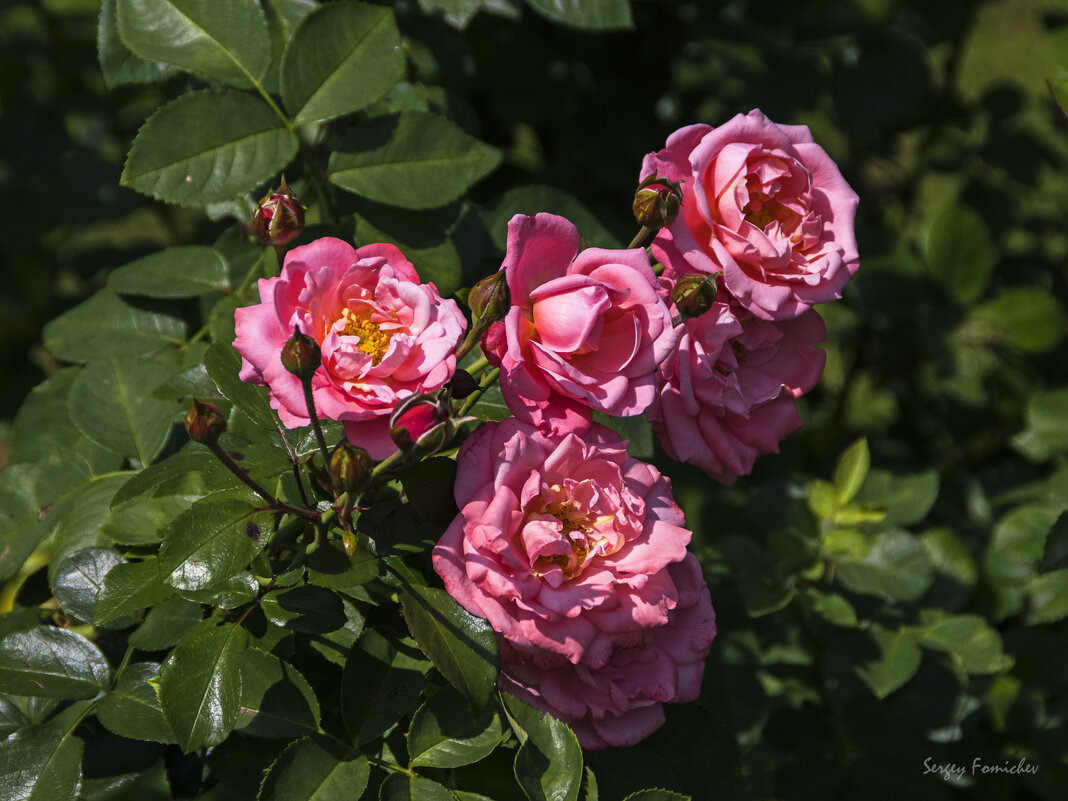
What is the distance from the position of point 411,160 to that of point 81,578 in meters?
0.65

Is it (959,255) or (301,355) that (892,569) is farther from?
(301,355)

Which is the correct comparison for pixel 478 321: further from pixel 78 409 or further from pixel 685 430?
pixel 78 409

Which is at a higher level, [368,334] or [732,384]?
[368,334]

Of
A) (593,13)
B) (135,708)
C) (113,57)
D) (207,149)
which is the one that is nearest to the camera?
(135,708)

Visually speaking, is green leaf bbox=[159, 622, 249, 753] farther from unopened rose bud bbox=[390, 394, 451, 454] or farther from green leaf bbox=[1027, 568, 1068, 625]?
green leaf bbox=[1027, 568, 1068, 625]

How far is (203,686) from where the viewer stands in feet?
2.96

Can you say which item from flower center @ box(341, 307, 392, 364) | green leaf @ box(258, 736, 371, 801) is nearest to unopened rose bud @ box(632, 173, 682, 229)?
flower center @ box(341, 307, 392, 364)

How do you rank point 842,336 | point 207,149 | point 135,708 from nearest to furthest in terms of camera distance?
point 135,708
point 207,149
point 842,336

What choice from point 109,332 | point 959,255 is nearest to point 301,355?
point 109,332

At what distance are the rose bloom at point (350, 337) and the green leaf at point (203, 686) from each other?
24 centimetres

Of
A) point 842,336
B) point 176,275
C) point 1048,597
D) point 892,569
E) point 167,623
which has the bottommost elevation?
point 842,336

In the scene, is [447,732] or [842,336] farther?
[842,336]

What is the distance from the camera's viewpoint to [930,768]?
5.42 feet

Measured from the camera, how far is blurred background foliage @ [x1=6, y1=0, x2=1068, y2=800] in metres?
1.56
